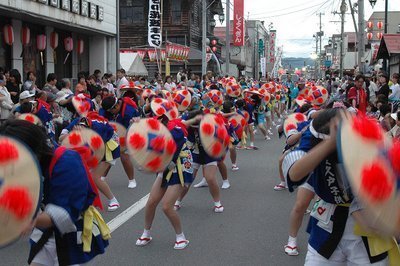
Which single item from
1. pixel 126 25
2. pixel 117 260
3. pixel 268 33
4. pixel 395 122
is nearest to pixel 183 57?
pixel 126 25

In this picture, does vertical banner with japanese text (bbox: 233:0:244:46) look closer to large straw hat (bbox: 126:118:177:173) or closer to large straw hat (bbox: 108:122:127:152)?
large straw hat (bbox: 108:122:127:152)

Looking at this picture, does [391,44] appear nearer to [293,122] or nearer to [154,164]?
[293,122]

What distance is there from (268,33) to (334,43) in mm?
29590

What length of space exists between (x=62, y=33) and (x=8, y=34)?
5.58 meters

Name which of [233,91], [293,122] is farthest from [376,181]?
[233,91]

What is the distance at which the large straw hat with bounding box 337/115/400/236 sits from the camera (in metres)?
2.35

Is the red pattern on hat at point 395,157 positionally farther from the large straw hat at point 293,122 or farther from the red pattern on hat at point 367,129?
the large straw hat at point 293,122

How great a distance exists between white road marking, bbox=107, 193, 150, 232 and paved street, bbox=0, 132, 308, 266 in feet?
0.26

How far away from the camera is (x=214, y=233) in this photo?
6242 millimetres

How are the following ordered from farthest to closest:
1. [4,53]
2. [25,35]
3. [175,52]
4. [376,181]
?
[175,52]
[25,35]
[4,53]
[376,181]

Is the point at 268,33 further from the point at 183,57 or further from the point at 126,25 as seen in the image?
the point at 183,57

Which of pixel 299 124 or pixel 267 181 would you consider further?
pixel 267 181

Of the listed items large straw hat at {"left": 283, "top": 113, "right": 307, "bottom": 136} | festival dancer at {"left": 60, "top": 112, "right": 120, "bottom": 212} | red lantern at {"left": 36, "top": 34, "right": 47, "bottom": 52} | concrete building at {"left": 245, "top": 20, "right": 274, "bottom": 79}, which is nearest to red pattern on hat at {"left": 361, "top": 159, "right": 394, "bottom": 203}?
large straw hat at {"left": 283, "top": 113, "right": 307, "bottom": 136}

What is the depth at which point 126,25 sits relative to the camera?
132ft
